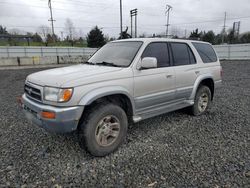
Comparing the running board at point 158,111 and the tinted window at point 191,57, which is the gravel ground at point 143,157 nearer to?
the running board at point 158,111

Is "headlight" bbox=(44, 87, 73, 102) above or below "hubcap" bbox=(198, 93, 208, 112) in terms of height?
above

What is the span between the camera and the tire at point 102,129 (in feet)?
8.76

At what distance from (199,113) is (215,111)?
0.65 meters

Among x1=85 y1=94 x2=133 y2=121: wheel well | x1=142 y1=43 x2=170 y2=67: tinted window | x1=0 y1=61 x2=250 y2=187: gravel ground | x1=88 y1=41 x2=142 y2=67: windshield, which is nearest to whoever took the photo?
x1=0 y1=61 x2=250 y2=187: gravel ground

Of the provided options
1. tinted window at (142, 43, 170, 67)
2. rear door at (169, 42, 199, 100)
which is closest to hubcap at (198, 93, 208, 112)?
rear door at (169, 42, 199, 100)

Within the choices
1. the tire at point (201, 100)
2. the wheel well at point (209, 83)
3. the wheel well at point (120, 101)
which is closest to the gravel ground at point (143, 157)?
the tire at point (201, 100)

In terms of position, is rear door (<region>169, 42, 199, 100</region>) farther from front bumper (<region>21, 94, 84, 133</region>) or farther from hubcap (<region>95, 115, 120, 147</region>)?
front bumper (<region>21, 94, 84, 133</region>)

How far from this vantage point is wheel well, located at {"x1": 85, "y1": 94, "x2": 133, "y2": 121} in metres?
2.82

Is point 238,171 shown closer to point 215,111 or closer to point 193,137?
point 193,137

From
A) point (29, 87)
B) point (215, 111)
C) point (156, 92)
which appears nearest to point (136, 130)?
point (156, 92)

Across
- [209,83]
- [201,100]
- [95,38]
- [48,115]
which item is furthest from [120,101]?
[95,38]

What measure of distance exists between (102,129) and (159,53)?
1.85 metres

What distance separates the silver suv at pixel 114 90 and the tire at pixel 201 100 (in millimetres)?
182

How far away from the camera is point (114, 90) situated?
2777mm
